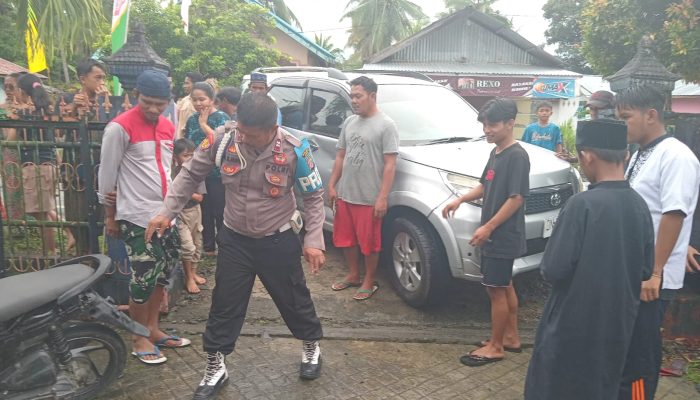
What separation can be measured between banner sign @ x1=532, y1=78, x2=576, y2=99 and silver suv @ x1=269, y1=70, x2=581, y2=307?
18.8 m

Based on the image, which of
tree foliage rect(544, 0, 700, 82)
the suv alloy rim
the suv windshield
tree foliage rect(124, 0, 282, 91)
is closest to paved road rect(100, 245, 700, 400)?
the suv alloy rim

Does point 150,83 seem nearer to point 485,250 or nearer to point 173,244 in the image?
point 173,244

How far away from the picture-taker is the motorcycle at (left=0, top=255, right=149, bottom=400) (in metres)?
2.67

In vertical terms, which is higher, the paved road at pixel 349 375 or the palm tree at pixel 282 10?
the palm tree at pixel 282 10

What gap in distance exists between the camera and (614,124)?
7.63 ft

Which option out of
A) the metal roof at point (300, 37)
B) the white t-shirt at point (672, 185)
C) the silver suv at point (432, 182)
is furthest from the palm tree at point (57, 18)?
the metal roof at point (300, 37)

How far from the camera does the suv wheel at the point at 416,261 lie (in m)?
4.32

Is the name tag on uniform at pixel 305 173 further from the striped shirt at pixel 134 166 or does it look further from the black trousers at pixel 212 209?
the black trousers at pixel 212 209

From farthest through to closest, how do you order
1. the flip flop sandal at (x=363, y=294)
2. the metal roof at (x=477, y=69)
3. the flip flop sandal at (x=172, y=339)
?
the metal roof at (x=477, y=69), the flip flop sandal at (x=363, y=294), the flip flop sandal at (x=172, y=339)

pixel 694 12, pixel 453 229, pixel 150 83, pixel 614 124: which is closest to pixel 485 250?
pixel 453 229

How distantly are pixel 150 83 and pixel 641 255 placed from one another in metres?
2.82

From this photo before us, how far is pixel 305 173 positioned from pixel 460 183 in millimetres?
1577

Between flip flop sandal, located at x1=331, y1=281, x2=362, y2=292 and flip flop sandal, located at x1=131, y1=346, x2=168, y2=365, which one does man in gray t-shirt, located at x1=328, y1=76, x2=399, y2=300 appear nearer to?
flip flop sandal, located at x1=331, y1=281, x2=362, y2=292

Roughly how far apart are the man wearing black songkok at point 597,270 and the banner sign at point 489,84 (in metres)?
20.6
